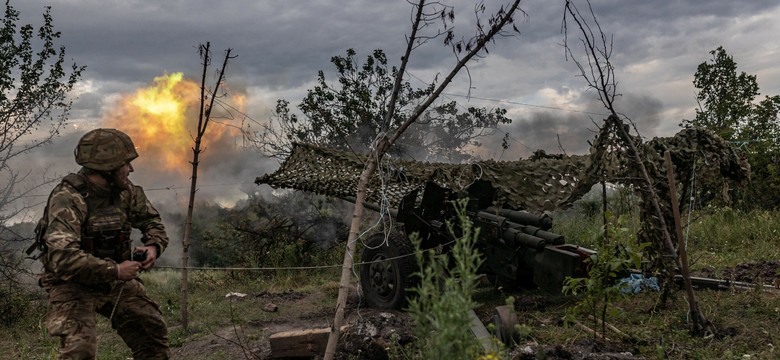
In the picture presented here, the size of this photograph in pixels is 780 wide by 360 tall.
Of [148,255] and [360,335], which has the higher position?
[148,255]

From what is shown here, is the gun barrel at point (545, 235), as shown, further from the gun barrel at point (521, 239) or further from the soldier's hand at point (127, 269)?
the soldier's hand at point (127, 269)

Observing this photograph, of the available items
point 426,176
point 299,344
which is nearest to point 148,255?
point 299,344

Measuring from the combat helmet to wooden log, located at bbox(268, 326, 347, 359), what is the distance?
7.11ft

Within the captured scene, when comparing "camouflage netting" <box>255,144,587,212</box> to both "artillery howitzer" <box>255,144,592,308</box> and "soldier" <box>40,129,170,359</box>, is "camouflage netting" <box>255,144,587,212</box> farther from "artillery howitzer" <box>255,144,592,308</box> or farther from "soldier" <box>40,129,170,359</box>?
"soldier" <box>40,129,170,359</box>

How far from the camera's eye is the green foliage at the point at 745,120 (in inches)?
563

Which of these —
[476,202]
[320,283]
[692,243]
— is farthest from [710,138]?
[320,283]

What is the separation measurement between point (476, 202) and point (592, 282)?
260cm

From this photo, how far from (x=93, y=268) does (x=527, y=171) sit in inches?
A: 194

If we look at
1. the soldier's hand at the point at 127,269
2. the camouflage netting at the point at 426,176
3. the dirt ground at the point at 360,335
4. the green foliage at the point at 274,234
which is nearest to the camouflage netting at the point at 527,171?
the camouflage netting at the point at 426,176

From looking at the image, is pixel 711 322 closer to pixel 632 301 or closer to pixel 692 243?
pixel 632 301

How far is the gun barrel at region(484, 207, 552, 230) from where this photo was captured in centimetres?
754

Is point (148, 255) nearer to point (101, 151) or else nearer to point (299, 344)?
point (101, 151)

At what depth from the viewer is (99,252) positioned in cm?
455

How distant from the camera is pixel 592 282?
5535 mm
